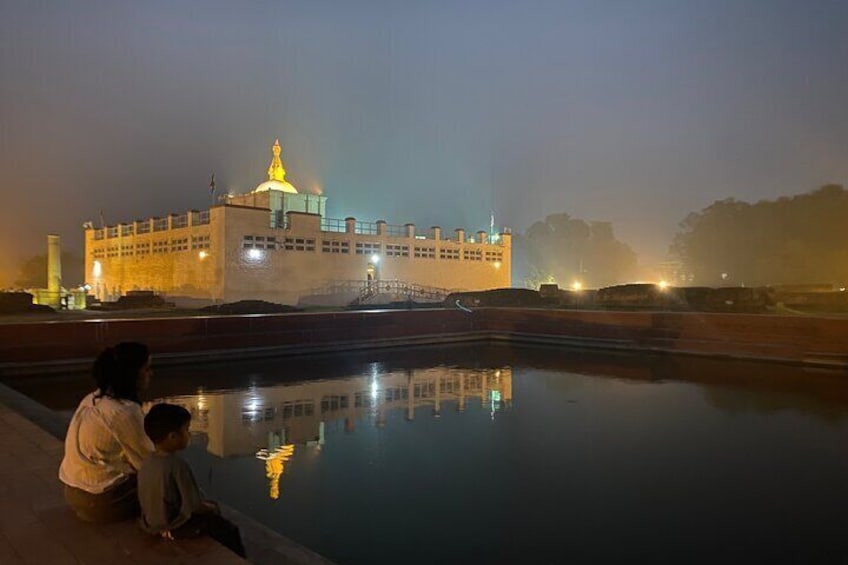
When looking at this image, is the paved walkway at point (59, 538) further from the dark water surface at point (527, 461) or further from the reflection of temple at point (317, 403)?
the reflection of temple at point (317, 403)

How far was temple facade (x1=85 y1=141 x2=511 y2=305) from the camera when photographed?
32.6 metres

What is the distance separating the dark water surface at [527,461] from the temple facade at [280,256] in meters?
17.8

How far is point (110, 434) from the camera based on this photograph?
12.6ft

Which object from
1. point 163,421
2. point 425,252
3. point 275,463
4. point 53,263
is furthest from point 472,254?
point 163,421

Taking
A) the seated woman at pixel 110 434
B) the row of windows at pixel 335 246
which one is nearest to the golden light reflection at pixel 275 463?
the seated woman at pixel 110 434

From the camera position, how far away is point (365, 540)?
586cm

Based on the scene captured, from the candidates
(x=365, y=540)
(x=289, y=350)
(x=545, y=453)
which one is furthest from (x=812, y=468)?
(x=289, y=350)

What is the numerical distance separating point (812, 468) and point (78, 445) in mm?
8618

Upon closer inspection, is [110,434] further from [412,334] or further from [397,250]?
[397,250]

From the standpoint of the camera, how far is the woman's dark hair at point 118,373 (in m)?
3.86

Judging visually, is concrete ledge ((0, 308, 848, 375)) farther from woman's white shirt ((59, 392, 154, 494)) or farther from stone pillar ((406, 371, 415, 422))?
woman's white shirt ((59, 392, 154, 494))

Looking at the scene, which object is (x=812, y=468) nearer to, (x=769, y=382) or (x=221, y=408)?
(x=769, y=382)

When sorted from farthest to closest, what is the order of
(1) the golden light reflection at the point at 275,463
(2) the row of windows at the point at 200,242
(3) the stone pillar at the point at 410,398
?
(2) the row of windows at the point at 200,242 → (3) the stone pillar at the point at 410,398 → (1) the golden light reflection at the point at 275,463

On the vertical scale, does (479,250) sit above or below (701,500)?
above
